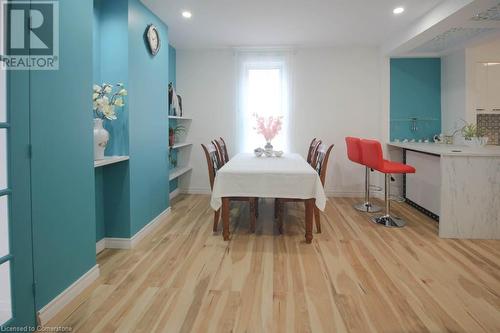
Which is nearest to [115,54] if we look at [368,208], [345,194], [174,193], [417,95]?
[174,193]

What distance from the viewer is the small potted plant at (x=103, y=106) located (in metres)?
2.81

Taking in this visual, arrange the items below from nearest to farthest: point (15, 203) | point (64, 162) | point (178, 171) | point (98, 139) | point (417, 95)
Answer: point (15, 203)
point (64, 162)
point (98, 139)
point (178, 171)
point (417, 95)

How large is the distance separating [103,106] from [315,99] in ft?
11.9

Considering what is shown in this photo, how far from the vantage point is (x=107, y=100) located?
9.30ft

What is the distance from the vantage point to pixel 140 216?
3410 mm

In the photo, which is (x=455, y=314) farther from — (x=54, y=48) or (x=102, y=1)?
(x=102, y=1)

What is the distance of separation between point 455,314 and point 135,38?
11.3ft

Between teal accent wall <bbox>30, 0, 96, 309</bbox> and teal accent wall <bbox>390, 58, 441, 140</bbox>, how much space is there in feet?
15.3

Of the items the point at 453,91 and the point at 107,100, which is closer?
the point at 107,100

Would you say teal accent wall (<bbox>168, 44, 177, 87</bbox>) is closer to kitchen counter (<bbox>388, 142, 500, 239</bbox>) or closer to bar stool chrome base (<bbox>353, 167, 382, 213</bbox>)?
bar stool chrome base (<bbox>353, 167, 382, 213</bbox>)

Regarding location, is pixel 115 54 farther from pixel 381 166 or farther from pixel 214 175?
pixel 381 166

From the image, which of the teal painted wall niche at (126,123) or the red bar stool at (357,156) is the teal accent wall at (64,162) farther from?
the red bar stool at (357,156)

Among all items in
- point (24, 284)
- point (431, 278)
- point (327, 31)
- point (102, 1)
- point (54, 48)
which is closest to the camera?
point (24, 284)

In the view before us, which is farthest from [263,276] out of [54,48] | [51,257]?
[54,48]
